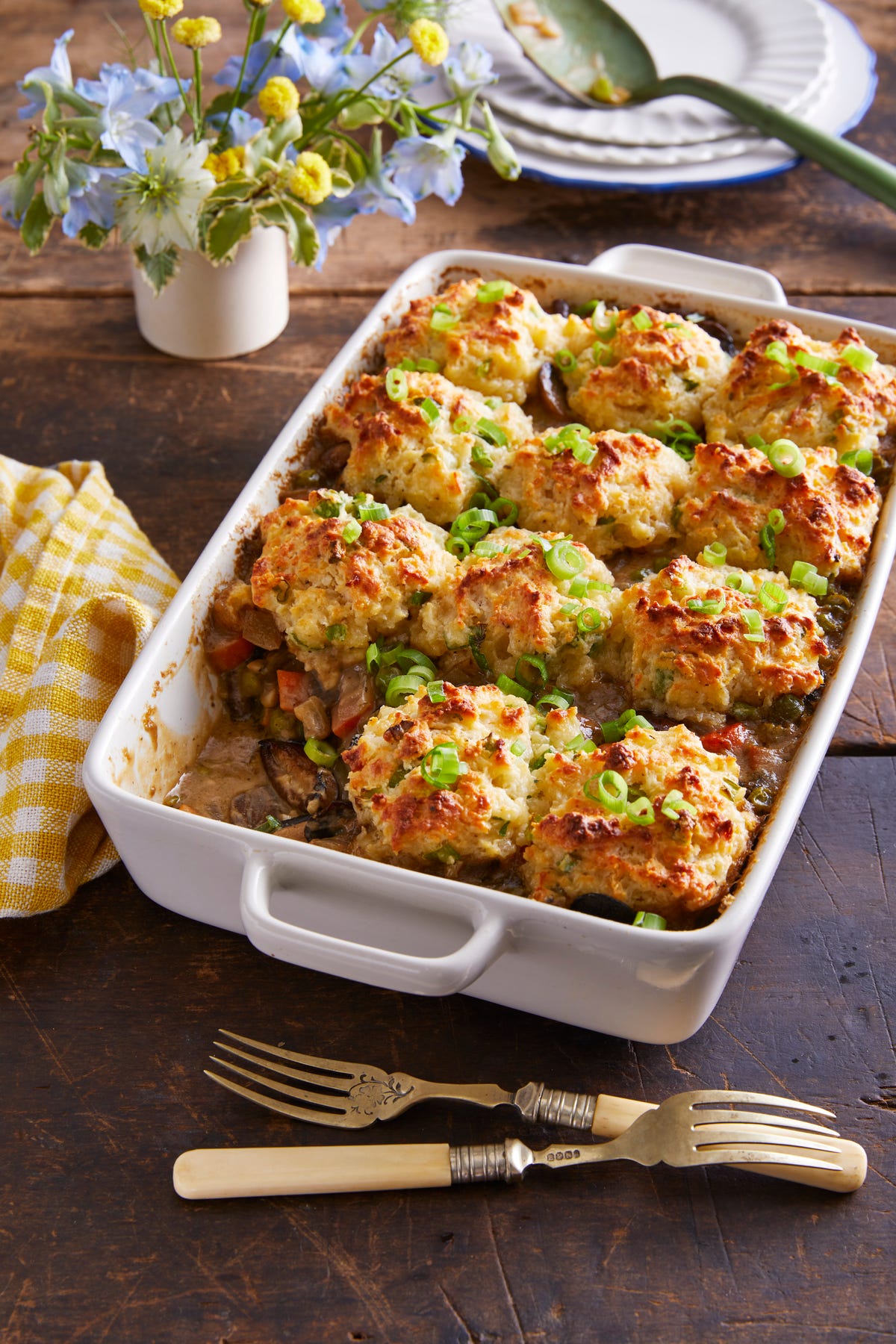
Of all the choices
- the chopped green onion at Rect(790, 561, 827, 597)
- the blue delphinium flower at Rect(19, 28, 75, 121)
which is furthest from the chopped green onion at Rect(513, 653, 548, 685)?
the blue delphinium flower at Rect(19, 28, 75, 121)

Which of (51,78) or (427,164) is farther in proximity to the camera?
(427,164)

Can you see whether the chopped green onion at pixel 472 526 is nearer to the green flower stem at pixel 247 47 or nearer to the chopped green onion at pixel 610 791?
the chopped green onion at pixel 610 791

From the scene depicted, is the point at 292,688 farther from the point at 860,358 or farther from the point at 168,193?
the point at 860,358

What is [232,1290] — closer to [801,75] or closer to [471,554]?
[471,554]

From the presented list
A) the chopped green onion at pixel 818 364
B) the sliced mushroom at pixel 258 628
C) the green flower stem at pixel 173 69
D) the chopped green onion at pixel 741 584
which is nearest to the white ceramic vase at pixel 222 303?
the green flower stem at pixel 173 69

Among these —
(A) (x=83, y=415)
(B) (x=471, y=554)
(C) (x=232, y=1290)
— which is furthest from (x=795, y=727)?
(A) (x=83, y=415)

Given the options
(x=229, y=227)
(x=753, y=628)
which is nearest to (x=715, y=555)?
(x=753, y=628)

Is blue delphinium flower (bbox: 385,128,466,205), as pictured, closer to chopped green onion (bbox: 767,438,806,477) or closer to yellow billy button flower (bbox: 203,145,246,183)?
yellow billy button flower (bbox: 203,145,246,183)
